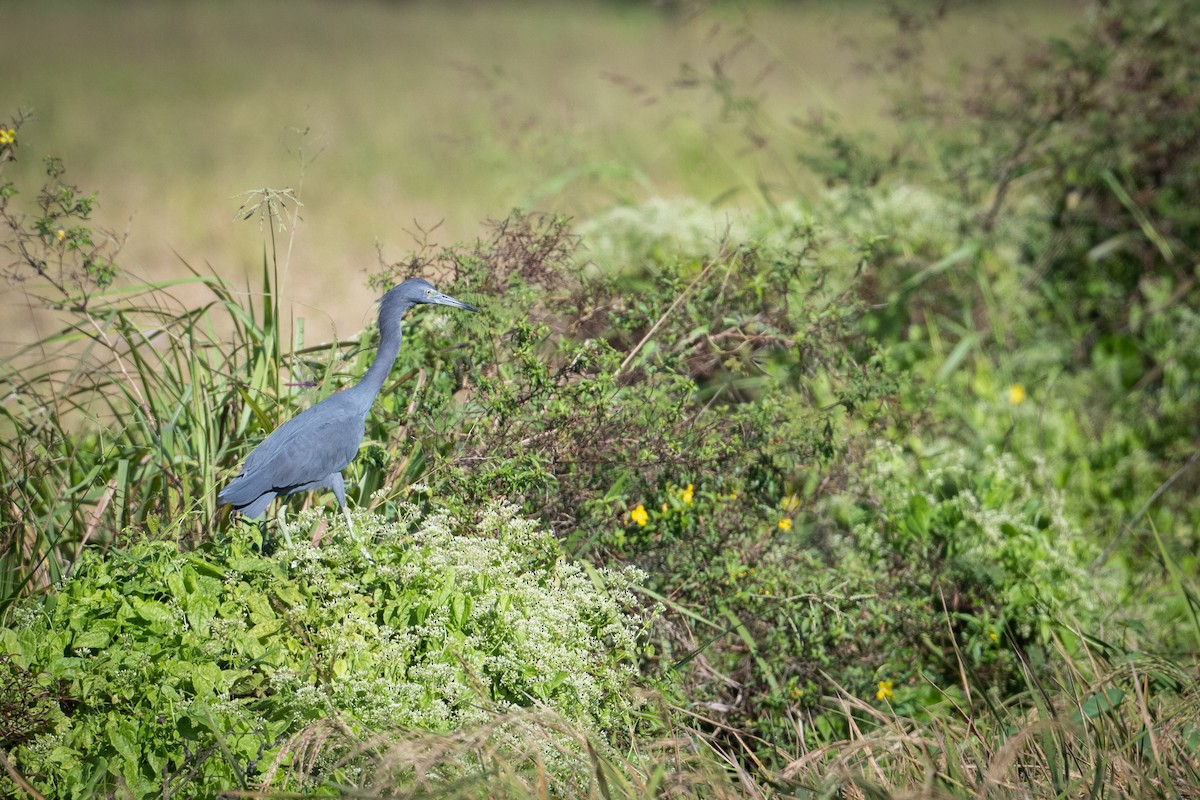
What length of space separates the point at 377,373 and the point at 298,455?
0.33 m

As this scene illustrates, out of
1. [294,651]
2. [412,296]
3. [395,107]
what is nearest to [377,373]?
[412,296]

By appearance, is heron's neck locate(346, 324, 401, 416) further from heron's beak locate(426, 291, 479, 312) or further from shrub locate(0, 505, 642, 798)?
shrub locate(0, 505, 642, 798)

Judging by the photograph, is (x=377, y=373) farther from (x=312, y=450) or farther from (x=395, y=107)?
(x=395, y=107)

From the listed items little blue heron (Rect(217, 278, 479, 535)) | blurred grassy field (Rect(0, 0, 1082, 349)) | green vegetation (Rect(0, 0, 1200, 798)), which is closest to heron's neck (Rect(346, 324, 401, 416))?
little blue heron (Rect(217, 278, 479, 535))

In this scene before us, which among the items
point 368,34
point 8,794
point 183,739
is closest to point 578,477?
point 183,739

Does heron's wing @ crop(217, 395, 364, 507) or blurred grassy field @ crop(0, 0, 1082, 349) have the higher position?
blurred grassy field @ crop(0, 0, 1082, 349)

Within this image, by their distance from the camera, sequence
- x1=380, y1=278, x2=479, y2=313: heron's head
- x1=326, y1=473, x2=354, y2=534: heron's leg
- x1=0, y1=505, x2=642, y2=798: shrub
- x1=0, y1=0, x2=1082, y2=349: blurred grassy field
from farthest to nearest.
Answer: x1=0, y1=0, x2=1082, y2=349: blurred grassy field → x1=380, y1=278, x2=479, y2=313: heron's head → x1=326, y1=473, x2=354, y2=534: heron's leg → x1=0, y1=505, x2=642, y2=798: shrub

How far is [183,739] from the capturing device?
7.67 feet

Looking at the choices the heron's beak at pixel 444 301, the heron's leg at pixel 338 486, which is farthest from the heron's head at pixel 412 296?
the heron's leg at pixel 338 486

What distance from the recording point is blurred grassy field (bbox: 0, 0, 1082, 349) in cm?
644

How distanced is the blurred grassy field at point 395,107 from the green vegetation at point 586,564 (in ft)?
3.79

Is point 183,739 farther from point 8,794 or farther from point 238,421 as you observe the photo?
point 238,421

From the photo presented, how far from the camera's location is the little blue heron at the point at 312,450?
273cm

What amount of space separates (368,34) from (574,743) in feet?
58.4
